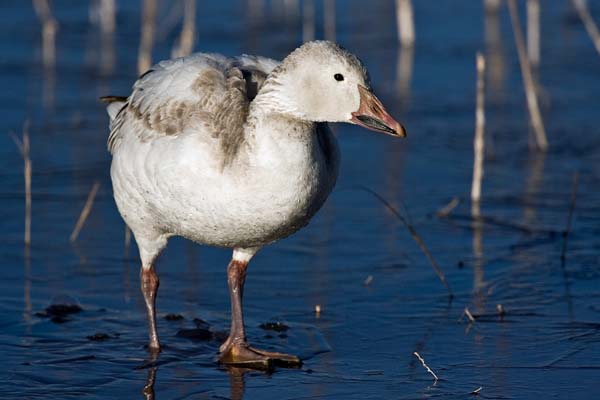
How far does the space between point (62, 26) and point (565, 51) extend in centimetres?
584

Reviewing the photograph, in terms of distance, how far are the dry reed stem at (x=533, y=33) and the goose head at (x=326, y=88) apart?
6518 mm

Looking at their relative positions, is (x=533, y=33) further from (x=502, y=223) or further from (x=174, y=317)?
(x=174, y=317)

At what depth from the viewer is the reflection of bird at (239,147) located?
542 cm

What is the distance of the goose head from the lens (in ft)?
17.7

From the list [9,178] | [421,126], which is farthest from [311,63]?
[421,126]

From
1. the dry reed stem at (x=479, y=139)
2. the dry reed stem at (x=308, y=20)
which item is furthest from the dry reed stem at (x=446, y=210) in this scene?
the dry reed stem at (x=308, y=20)

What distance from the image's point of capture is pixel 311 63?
5.41m

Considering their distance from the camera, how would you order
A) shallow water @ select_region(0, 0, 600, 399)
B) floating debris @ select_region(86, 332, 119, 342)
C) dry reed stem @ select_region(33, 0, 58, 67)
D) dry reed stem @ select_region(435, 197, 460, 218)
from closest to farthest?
shallow water @ select_region(0, 0, 600, 399), floating debris @ select_region(86, 332, 119, 342), dry reed stem @ select_region(435, 197, 460, 218), dry reed stem @ select_region(33, 0, 58, 67)

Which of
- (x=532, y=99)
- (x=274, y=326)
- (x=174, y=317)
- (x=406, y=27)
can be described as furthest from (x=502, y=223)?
(x=406, y=27)

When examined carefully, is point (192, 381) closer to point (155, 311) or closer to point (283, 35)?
point (155, 311)

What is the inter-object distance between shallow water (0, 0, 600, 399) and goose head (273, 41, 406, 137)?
1301 millimetres

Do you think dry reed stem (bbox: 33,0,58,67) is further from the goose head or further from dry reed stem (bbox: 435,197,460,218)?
the goose head

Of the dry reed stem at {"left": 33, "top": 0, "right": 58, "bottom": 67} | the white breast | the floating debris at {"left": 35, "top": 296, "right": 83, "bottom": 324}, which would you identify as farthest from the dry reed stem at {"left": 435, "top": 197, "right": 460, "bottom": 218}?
the dry reed stem at {"left": 33, "top": 0, "right": 58, "bottom": 67}

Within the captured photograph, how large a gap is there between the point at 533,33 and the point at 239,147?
709 centimetres
